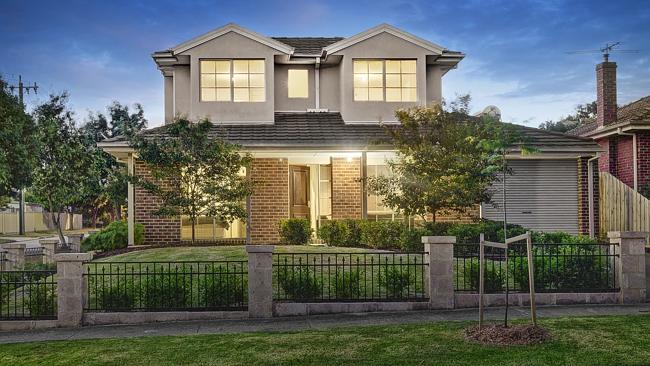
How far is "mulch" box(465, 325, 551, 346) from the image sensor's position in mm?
8125

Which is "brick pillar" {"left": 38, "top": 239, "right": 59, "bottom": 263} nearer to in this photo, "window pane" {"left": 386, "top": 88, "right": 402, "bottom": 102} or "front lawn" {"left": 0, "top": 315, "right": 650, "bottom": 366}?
"front lawn" {"left": 0, "top": 315, "right": 650, "bottom": 366}

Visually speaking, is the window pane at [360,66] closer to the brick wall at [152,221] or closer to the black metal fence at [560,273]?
the brick wall at [152,221]

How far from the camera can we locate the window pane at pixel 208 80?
2105 cm

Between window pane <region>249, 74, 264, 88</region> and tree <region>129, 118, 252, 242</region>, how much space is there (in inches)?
165

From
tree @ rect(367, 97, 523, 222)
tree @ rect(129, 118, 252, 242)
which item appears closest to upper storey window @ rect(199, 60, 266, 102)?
tree @ rect(129, 118, 252, 242)

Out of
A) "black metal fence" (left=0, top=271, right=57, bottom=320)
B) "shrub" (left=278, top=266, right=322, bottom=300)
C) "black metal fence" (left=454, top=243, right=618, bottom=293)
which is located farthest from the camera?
"black metal fence" (left=454, top=243, right=618, bottom=293)

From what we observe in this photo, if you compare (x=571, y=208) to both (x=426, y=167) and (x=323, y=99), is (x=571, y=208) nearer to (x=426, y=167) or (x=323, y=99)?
(x=426, y=167)

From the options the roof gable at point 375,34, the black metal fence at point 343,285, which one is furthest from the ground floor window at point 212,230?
the black metal fence at point 343,285

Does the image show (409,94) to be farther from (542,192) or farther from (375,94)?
(542,192)

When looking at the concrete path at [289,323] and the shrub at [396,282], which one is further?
the shrub at [396,282]

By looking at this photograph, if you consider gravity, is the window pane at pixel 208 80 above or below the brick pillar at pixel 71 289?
above

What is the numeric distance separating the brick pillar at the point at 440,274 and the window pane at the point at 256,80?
38.2ft

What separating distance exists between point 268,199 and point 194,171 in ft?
12.5

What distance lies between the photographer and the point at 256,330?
32.1 feet
